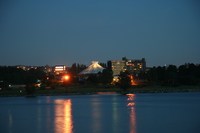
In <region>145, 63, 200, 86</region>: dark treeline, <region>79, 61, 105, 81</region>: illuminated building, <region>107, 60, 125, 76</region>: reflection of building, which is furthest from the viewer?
<region>107, 60, 125, 76</region>: reflection of building

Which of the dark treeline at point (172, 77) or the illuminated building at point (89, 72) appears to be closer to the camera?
the dark treeline at point (172, 77)

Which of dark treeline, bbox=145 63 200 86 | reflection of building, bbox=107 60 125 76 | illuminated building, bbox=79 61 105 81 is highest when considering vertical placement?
reflection of building, bbox=107 60 125 76

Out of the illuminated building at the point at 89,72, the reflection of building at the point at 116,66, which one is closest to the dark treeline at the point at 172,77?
the illuminated building at the point at 89,72

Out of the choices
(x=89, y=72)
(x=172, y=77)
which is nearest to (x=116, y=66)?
(x=89, y=72)

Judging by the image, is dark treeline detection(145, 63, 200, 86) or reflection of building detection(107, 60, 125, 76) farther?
reflection of building detection(107, 60, 125, 76)

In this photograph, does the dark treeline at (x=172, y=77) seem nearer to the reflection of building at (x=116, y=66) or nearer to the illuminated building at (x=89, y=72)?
the illuminated building at (x=89, y=72)

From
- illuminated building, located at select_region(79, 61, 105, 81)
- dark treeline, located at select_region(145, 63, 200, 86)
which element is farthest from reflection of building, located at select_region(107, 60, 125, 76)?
dark treeline, located at select_region(145, 63, 200, 86)

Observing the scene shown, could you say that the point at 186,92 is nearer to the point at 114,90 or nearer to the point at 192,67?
the point at 114,90

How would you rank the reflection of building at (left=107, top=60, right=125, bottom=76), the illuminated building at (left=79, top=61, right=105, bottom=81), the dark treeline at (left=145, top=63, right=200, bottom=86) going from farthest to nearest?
1. the reflection of building at (left=107, top=60, right=125, bottom=76)
2. the illuminated building at (left=79, top=61, right=105, bottom=81)
3. the dark treeline at (left=145, top=63, right=200, bottom=86)

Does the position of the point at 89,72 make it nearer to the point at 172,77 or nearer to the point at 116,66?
the point at 116,66

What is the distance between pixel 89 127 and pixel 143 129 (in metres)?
5.48

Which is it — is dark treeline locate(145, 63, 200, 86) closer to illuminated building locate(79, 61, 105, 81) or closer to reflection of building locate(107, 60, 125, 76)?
illuminated building locate(79, 61, 105, 81)

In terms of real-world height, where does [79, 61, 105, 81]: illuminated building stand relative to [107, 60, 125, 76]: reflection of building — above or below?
below

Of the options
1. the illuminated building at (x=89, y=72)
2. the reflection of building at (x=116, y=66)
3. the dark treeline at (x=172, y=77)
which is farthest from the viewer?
the reflection of building at (x=116, y=66)
